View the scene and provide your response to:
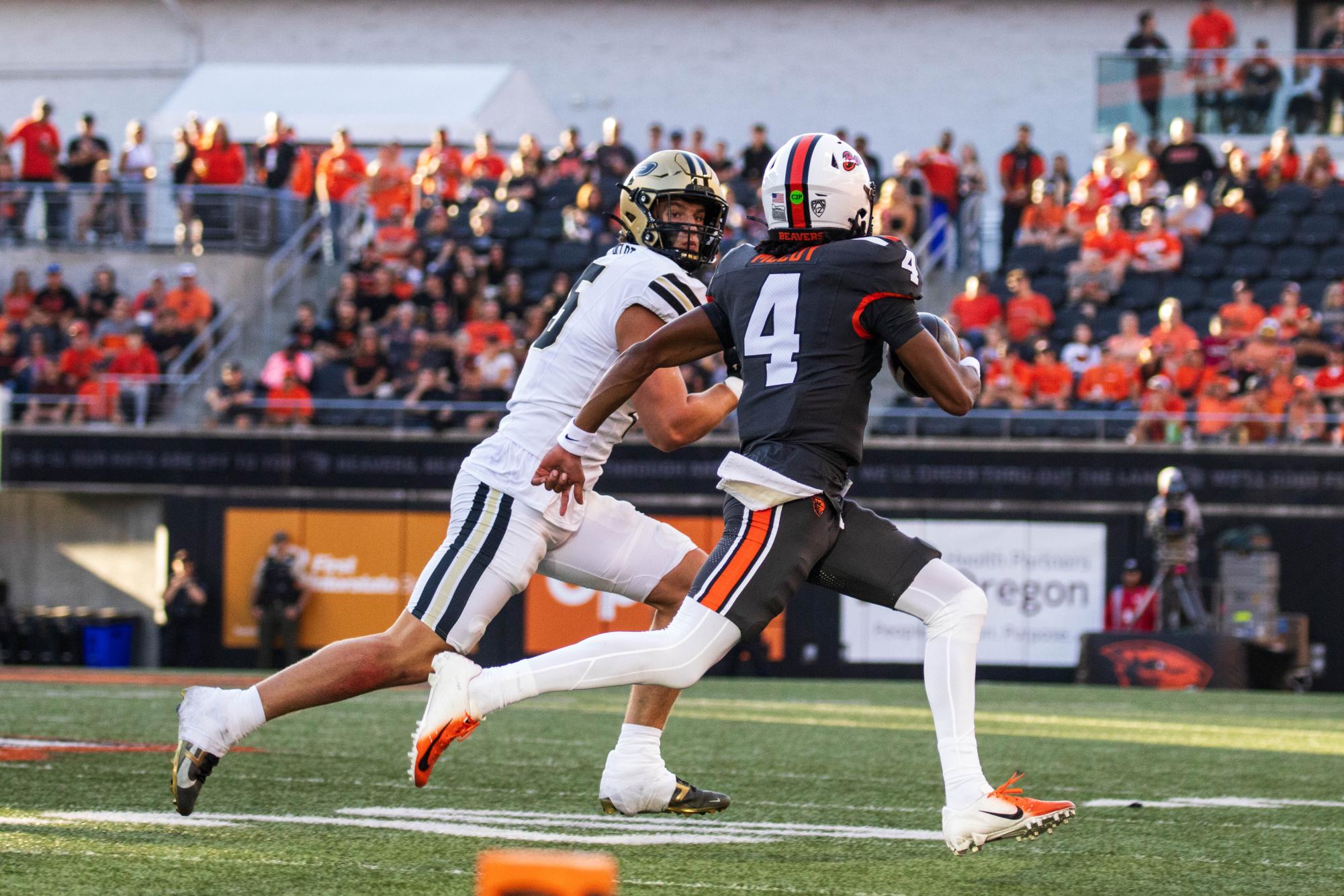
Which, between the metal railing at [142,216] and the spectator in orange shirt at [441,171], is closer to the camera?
the metal railing at [142,216]

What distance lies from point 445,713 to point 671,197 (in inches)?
71.5

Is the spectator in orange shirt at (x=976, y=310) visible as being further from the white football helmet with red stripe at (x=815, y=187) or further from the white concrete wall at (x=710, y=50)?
the white football helmet with red stripe at (x=815, y=187)

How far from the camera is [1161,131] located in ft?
65.4

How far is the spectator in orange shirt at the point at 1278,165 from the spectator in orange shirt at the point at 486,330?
7629 millimetres

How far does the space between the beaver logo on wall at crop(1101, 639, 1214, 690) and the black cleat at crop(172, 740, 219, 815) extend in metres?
10.5

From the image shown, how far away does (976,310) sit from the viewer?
17359mm

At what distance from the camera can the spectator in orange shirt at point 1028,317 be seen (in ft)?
56.5

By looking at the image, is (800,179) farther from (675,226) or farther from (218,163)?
(218,163)

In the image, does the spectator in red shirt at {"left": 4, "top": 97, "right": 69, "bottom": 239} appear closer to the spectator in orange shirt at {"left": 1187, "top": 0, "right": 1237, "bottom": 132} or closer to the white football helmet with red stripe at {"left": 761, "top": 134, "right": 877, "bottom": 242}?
the spectator in orange shirt at {"left": 1187, "top": 0, "right": 1237, "bottom": 132}

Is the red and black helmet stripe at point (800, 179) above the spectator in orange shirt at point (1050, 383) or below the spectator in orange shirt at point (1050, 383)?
below

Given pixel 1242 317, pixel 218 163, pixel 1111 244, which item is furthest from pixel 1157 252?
pixel 218 163

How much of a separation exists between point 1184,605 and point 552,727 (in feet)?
25.1

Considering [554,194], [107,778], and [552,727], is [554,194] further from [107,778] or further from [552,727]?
[107,778]

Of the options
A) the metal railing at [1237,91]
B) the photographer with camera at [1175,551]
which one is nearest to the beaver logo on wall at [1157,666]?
the photographer with camera at [1175,551]
